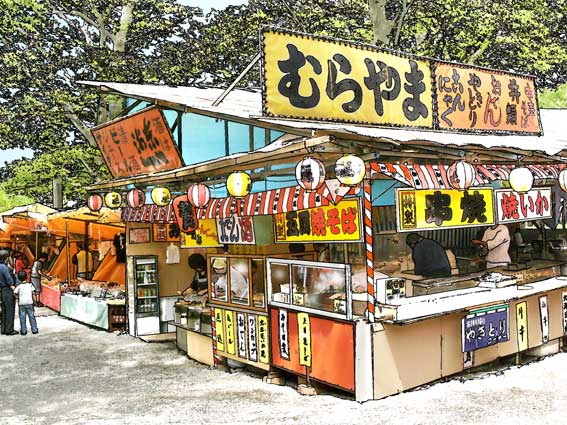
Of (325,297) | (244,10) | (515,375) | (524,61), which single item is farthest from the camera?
(244,10)

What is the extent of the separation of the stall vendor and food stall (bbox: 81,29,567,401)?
887 millimetres

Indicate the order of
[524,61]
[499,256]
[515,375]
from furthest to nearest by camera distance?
1. [524,61]
2. [499,256]
3. [515,375]

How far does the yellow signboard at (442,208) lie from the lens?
7832mm

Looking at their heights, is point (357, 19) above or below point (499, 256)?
above

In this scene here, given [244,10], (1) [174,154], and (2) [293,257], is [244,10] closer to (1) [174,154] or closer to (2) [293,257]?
(1) [174,154]

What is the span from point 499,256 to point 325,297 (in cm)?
473

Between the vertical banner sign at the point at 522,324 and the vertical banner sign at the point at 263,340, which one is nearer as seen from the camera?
the vertical banner sign at the point at 263,340

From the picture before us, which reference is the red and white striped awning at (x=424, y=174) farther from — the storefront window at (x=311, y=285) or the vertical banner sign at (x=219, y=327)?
the vertical banner sign at (x=219, y=327)

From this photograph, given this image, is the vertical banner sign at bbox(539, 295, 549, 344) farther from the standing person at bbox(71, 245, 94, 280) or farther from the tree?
the tree

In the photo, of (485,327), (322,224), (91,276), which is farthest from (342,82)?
(91,276)

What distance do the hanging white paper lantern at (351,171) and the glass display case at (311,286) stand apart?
1.47 metres

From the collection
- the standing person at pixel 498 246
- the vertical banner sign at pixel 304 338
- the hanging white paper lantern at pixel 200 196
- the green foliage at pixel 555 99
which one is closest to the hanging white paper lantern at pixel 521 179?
the standing person at pixel 498 246

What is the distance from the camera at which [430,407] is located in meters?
7.42

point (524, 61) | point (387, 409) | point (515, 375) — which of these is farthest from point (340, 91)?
point (524, 61)
